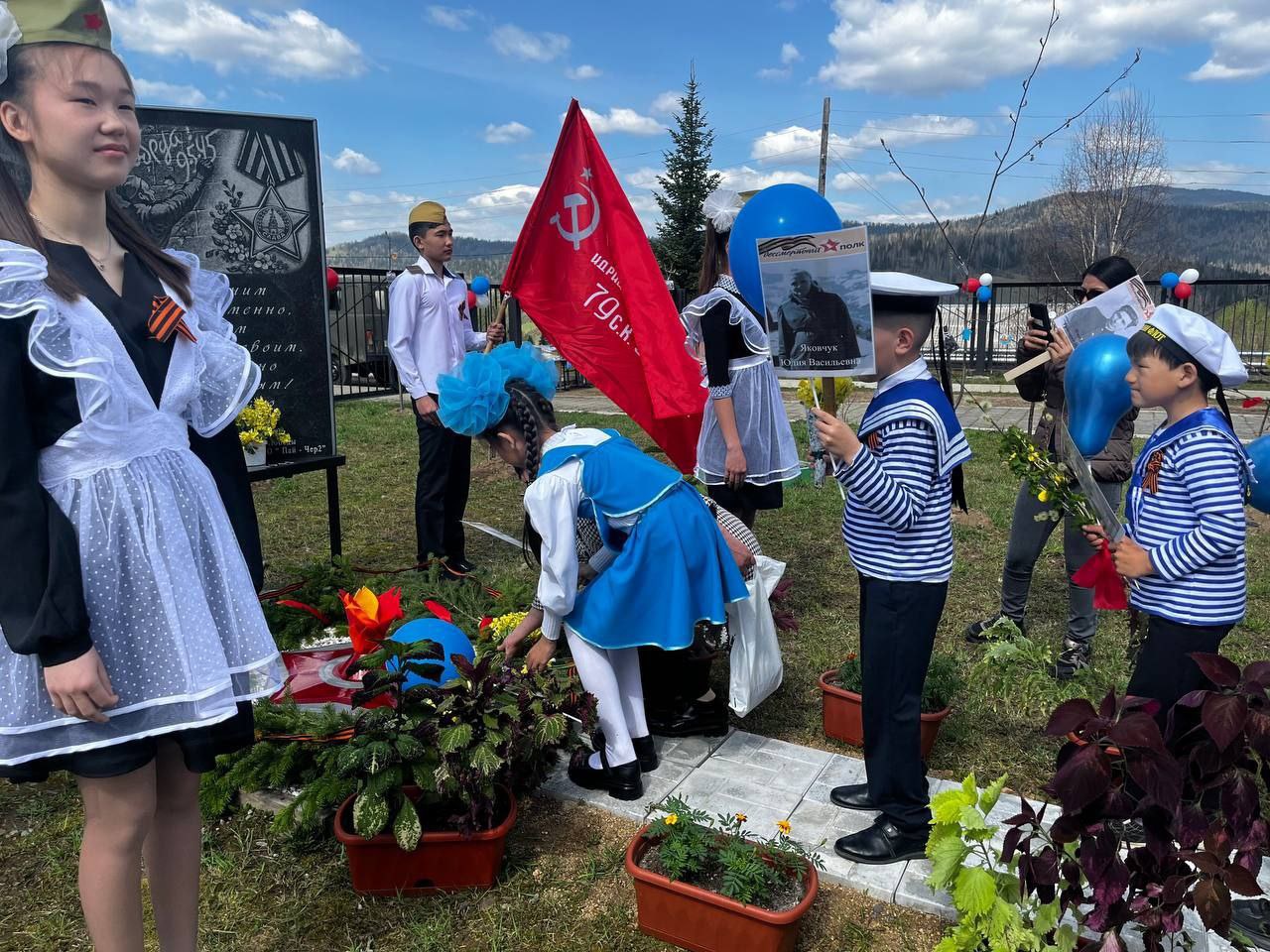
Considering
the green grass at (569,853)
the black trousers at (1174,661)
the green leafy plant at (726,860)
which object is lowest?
the green grass at (569,853)

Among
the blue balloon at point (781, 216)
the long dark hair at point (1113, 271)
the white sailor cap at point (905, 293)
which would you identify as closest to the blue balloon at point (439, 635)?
the blue balloon at point (781, 216)

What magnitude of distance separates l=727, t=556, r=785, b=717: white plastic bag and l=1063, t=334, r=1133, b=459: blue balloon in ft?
4.16

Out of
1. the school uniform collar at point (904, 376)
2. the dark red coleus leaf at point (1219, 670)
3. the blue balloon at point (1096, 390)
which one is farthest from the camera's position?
the blue balloon at point (1096, 390)

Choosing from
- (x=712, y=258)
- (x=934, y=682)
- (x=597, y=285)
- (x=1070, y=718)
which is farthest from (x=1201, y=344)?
(x=597, y=285)

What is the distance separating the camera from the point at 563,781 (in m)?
3.29

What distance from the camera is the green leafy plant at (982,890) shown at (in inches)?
77.8

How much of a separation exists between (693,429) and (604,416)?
27.2 ft

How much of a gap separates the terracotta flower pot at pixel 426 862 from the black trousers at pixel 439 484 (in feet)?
9.43

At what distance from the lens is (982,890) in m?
1.97

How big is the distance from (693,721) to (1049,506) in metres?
1.97

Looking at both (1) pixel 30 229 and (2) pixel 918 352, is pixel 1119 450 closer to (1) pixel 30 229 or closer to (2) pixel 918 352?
(2) pixel 918 352

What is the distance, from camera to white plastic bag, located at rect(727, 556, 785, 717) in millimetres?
3426

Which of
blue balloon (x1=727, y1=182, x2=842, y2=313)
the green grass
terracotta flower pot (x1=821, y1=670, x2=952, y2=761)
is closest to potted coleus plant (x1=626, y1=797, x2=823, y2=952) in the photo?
the green grass

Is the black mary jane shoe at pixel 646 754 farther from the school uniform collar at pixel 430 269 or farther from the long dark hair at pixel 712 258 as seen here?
the school uniform collar at pixel 430 269
